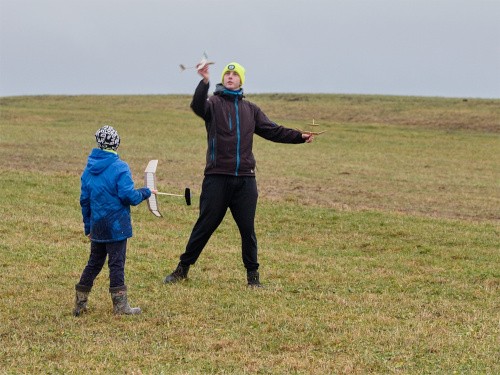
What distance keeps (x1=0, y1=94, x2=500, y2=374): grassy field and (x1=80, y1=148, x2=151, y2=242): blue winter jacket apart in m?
0.92

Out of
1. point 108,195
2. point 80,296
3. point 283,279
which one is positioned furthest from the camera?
point 283,279

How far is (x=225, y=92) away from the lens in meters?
9.89

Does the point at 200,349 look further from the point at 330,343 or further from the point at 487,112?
the point at 487,112

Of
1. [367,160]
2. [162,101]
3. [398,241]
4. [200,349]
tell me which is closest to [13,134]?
[367,160]

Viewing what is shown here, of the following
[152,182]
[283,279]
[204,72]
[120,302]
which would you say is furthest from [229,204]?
[120,302]

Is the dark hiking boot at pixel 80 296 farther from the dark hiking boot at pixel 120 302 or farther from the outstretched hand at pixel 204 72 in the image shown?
the outstretched hand at pixel 204 72

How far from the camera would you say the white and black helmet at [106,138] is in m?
8.49

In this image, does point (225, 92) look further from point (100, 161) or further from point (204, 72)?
point (100, 161)

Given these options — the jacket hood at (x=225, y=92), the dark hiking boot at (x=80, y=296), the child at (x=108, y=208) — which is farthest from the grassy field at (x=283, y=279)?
the jacket hood at (x=225, y=92)

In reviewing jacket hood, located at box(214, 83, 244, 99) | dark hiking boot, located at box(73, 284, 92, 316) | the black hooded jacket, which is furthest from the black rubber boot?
jacket hood, located at box(214, 83, 244, 99)

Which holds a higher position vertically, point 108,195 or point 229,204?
point 108,195

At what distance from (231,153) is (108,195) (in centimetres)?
186

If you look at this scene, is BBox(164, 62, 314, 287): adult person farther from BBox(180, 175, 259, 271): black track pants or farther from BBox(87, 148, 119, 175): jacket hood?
BBox(87, 148, 119, 175): jacket hood

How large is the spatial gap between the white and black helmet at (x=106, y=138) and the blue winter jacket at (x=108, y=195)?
0.21 ft
